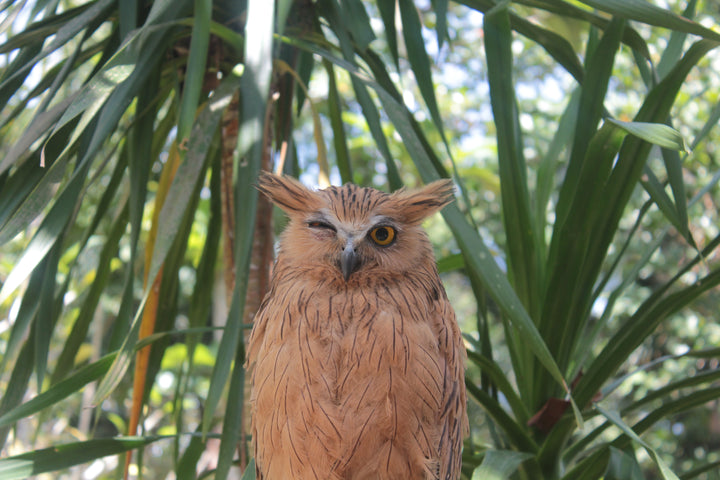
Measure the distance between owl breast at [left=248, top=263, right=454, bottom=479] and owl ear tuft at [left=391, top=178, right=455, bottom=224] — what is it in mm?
246

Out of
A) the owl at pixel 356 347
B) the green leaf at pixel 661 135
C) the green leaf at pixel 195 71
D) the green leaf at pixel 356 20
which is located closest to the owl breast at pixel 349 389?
the owl at pixel 356 347

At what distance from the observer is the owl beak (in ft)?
5.11

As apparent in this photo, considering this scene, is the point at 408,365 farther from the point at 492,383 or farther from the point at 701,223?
the point at 701,223

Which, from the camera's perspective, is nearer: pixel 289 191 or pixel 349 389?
pixel 349 389

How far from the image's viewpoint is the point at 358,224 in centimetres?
165

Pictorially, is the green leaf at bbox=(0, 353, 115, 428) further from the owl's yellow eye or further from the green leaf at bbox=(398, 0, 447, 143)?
the green leaf at bbox=(398, 0, 447, 143)

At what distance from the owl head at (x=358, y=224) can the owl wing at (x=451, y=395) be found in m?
0.18

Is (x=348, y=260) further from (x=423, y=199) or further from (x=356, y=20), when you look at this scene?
(x=356, y=20)

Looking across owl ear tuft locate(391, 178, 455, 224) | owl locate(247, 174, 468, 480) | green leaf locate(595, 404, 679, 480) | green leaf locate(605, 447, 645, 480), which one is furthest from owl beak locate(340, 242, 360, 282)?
green leaf locate(605, 447, 645, 480)

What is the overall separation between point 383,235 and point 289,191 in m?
0.28

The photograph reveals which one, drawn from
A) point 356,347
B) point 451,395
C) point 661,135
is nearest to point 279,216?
point 356,347

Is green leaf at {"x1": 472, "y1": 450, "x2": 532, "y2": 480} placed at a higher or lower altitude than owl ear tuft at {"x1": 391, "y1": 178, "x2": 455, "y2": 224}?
lower

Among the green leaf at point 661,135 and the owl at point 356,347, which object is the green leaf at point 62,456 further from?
the green leaf at point 661,135

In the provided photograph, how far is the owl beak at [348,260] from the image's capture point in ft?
5.11
